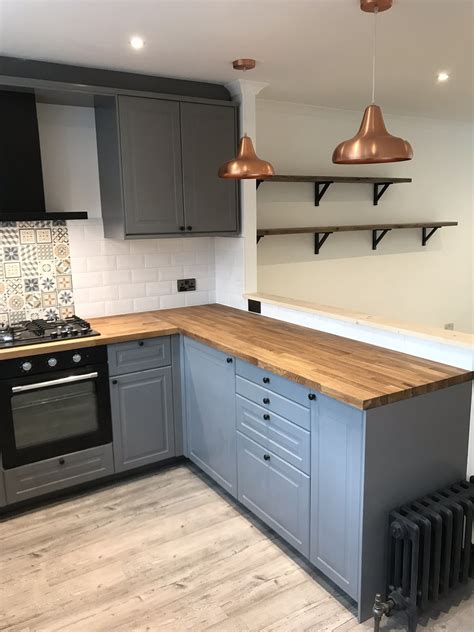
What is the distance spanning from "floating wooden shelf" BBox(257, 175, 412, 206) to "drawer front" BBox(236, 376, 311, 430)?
1746 mm

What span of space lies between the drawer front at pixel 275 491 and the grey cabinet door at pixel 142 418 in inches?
26.4

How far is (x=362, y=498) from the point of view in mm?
1855

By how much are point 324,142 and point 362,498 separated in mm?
3105

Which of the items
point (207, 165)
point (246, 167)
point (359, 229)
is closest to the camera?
point (246, 167)

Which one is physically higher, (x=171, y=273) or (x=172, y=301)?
(x=171, y=273)

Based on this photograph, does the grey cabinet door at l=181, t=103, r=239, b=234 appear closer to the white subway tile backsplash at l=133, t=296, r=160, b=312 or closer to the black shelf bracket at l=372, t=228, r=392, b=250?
the white subway tile backsplash at l=133, t=296, r=160, b=312

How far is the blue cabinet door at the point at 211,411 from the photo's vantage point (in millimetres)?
2676

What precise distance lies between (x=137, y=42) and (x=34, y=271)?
1.49 meters

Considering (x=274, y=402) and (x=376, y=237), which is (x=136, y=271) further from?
(x=376, y=237)

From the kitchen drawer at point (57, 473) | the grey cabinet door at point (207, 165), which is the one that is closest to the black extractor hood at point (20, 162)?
the grey cabinet door at point (207, 165)

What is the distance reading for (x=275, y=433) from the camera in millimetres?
2314

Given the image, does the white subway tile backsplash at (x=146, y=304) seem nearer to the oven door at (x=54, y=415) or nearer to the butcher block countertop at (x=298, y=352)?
the butcher block countertop at (x=298, y=352)

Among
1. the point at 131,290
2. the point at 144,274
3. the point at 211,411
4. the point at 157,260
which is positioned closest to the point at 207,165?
the point at 157,260

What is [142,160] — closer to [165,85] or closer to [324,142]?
Result: [165,85]
